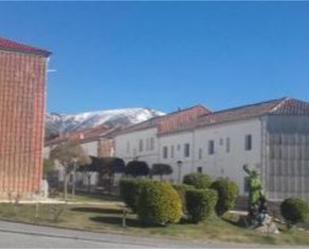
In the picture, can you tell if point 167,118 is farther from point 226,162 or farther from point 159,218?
point 159,218

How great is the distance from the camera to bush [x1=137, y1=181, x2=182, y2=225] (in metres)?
30.8

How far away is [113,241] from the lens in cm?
2645

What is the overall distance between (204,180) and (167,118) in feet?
149

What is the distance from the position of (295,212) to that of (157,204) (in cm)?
977

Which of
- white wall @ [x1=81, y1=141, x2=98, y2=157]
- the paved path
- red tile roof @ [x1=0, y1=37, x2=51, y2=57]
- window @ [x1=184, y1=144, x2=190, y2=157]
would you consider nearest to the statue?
the paved path

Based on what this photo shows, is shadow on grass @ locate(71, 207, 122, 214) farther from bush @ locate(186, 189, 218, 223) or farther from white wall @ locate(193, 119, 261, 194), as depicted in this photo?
white wall @ locate(193, 119, 261, 194)

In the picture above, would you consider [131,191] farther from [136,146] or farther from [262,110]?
[136,146]

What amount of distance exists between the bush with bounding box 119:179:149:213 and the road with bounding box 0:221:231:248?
13.4 ft

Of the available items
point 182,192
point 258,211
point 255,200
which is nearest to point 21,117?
point 182,192

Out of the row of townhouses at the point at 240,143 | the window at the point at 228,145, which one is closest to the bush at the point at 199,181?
the row of townhouses at the point at 240,143

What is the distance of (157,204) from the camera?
30844 mm

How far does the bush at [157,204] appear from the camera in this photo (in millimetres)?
30812

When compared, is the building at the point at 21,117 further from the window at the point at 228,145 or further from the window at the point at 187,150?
the window at the point at 187,150

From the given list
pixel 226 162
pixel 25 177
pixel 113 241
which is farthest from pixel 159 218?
pixel 226 162
